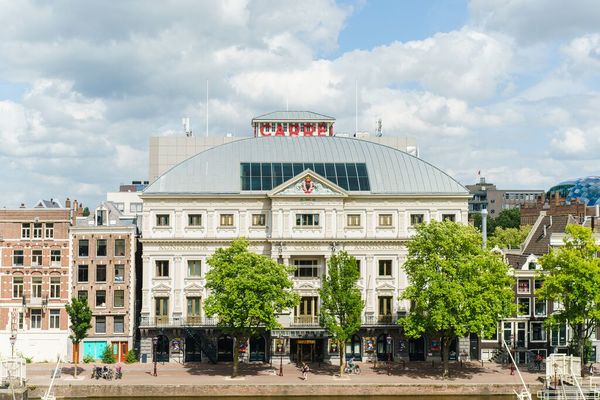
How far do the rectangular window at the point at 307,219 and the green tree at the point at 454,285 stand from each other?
12.4 meters

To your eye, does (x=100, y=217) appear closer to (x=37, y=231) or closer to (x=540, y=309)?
(x=37, y=231)

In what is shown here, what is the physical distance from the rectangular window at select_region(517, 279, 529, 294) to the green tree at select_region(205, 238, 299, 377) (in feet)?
86.5

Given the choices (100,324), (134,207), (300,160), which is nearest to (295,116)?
(300,160)

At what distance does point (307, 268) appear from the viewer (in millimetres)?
87062

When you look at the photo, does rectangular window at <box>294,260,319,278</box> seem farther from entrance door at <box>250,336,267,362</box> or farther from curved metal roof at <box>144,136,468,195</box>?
curved metal roof at <box>144,136,468,195</box>

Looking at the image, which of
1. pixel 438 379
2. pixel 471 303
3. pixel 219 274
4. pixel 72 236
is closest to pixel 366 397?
pixel 438 379

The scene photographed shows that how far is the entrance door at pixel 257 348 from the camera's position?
8638cm

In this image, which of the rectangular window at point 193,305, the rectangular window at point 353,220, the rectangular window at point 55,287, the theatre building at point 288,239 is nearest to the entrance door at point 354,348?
the theatre building at point 288,239

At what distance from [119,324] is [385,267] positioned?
29666mm

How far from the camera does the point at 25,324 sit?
85562 millimetres

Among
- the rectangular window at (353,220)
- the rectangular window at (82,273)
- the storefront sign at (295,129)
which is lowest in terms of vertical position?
the rectangular window at (82,273)

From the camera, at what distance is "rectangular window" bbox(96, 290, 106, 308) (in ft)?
285

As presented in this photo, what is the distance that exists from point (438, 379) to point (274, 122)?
49.6 meters

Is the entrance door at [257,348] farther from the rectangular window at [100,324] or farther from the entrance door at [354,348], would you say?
the rectangular window at [100,324]
